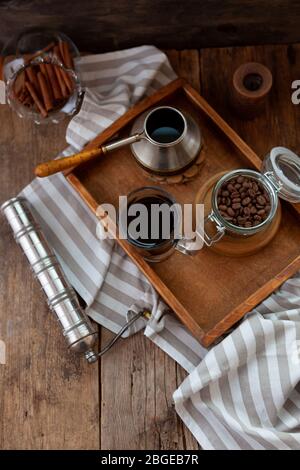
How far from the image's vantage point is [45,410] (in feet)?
3.21

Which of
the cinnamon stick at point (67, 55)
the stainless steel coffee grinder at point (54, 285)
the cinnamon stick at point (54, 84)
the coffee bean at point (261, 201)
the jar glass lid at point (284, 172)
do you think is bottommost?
the stainless steel coffee grinder at point (54, 285)

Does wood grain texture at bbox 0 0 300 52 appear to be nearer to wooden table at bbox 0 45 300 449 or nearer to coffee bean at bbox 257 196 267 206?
wooden table at bbox 0 45 300 449

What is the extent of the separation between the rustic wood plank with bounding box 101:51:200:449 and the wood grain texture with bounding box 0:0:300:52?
19.4 inches

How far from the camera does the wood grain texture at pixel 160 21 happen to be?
1.01 metres

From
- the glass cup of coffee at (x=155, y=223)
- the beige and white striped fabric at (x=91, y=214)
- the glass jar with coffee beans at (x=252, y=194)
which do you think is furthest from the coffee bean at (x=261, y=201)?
the beige and white striped fabric at (x=91, y=214)

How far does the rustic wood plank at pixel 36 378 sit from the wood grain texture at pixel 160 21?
342 mm

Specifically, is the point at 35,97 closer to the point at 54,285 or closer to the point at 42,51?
the point at 42,51

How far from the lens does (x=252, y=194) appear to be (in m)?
0.92

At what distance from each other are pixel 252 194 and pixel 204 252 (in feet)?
0.38

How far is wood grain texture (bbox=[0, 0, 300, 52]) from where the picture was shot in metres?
→ 1.01

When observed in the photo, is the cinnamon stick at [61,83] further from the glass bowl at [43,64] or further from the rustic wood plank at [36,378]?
the rustic wood plank at [36,378]

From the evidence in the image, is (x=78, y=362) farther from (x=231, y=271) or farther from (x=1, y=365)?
(x=231, y=271)
